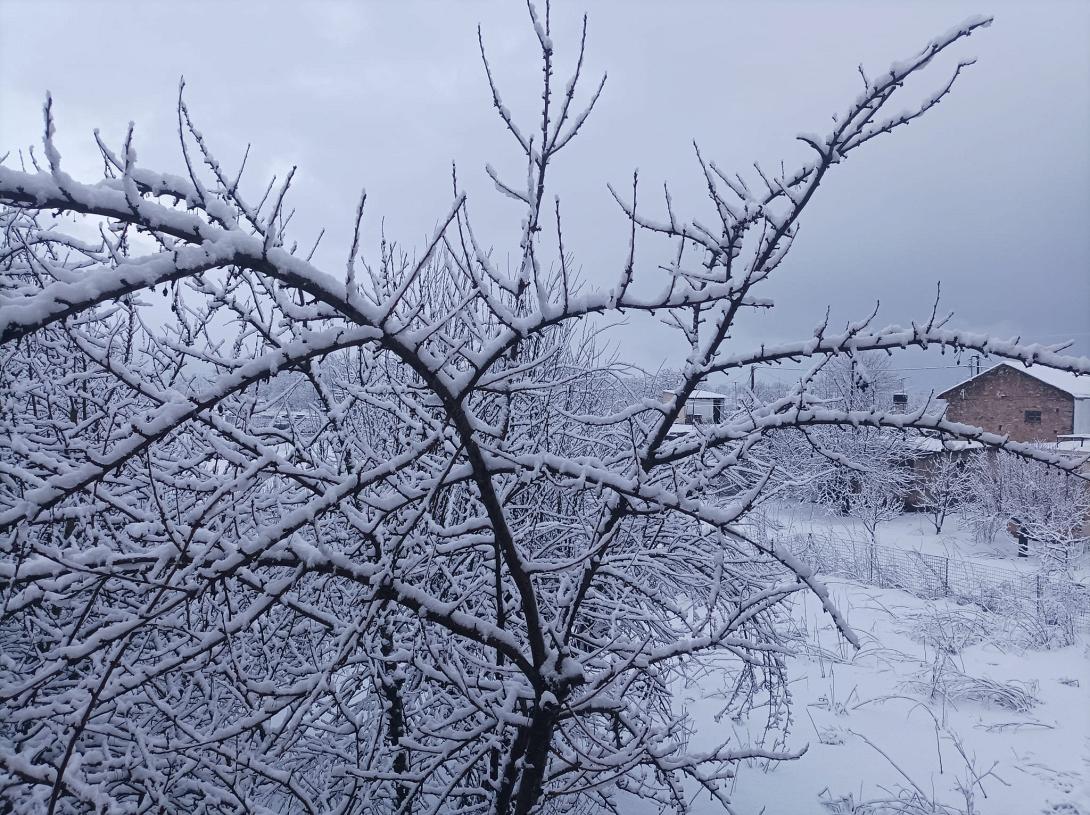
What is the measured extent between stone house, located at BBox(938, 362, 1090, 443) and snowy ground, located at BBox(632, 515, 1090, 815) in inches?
717

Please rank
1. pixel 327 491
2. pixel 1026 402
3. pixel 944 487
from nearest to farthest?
pixel 327 491, pixel 944 487, pixel 1026 402

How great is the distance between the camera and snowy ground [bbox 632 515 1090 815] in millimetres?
6371

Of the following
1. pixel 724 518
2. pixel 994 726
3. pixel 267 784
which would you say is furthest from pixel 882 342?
pixel 994 726

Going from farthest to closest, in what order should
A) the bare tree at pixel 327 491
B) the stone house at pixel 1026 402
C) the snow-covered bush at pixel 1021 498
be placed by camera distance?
the stone house at pixel 1026 402
the snow-covered bush at pixel 1021 498
the bare tree at pixel 327 491

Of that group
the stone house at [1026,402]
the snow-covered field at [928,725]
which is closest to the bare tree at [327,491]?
the snow-covered field at [928,725]

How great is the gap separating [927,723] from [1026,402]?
26815 mm

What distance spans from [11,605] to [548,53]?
2154 millimetres

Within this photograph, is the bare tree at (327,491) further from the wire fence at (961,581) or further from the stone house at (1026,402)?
the stone house at (1026,402)

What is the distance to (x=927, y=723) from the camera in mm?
8141

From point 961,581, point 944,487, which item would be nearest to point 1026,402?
point 944,487

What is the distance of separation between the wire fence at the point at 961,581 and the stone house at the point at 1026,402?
38.4 feet

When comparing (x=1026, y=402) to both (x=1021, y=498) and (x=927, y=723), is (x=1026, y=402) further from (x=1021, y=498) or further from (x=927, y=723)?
(x=927, y=723)

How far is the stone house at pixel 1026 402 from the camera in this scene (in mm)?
26406

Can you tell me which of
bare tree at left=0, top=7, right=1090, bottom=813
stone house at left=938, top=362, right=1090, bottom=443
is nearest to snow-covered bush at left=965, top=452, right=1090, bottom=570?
stone house at left=938, top=362, right=1090, bottom=443
